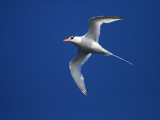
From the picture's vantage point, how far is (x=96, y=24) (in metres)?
10.2

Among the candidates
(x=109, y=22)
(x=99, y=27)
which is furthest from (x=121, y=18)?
(x=99, y=27)

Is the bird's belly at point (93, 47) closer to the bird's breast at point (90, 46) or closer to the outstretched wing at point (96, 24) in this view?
the bird's breast at point (90, 46)

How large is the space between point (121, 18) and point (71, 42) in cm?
228

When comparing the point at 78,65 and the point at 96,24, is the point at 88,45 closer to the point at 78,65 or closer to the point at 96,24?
the point at 96,24

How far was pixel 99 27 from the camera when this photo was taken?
10375mm

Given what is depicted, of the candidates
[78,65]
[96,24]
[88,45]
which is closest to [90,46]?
[88,45]

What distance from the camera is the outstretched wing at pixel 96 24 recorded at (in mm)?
9602

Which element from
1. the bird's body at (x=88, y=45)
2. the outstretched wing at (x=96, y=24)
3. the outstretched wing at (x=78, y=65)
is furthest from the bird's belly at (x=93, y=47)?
the outstretched wing at (x=78, y=65)

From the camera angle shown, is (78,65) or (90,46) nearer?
(90,46)

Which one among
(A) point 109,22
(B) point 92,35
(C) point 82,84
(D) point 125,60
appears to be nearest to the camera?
(D) point 125,60

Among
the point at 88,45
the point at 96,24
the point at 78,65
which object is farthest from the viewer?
the point at 78,65

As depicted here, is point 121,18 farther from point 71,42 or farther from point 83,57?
point 83,57

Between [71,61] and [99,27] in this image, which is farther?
[71,61]

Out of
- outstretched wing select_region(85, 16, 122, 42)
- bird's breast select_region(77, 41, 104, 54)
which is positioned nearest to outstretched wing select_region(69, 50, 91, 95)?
Result: bird's breast select_region(77, 41, 104, 54)
